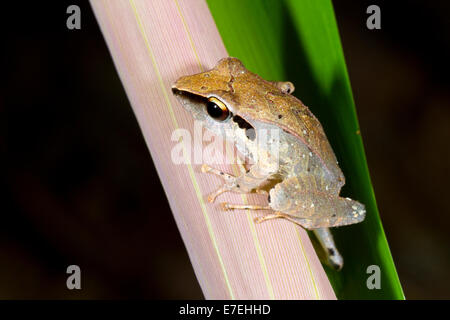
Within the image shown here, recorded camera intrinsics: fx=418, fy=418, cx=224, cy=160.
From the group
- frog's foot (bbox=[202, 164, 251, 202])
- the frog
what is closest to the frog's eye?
the frog

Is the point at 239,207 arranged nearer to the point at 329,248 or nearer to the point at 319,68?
the point at 319,68

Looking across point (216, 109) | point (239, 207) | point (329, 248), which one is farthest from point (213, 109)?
point (329, 248)

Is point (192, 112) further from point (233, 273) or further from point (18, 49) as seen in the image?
point (18, 49)

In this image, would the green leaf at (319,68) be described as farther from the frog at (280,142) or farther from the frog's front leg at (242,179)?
the frog's front leg at (242,179)

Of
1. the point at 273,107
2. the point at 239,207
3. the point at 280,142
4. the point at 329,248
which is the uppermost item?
the point at 273,107

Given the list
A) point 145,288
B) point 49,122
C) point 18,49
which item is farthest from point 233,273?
point 18,49

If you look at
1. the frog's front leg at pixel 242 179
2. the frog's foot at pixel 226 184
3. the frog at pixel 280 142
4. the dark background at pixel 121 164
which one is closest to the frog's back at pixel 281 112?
the frog at pixel 280 142
